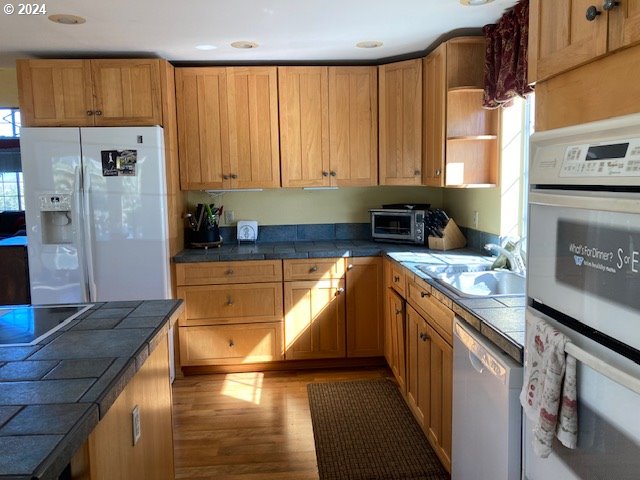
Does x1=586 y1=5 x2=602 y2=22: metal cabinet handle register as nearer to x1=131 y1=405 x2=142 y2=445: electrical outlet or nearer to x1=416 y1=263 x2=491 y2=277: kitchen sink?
x1=131 y1=405 x2=142 y2=445: electrical outlet

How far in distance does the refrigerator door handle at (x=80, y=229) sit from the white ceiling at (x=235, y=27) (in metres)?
Answer: 0.81

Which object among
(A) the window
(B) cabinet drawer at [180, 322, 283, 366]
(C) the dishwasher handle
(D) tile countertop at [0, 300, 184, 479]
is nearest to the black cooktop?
(D) tile countertop at [0, 300, 184, 479]

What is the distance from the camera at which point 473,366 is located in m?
1.75

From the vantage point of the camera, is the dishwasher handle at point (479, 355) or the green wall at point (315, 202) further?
the green wall at point (315, 202)

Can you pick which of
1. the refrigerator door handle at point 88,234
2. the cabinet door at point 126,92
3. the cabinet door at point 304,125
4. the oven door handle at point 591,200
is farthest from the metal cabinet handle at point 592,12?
the refrigerator door handle at point 88,234

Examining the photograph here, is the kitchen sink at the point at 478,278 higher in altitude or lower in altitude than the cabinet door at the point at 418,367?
higher

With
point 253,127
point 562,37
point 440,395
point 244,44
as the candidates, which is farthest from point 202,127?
point 562,37

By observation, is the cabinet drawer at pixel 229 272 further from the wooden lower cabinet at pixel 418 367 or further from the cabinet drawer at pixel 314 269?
the wooden lower cabinet at pixel 418 367

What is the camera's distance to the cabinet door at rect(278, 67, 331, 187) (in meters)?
3.66

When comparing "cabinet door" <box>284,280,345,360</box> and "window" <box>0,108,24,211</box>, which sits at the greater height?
"window" <box>0,108,24,211</box>

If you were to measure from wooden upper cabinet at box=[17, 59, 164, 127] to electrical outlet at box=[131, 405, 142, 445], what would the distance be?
2.32 m

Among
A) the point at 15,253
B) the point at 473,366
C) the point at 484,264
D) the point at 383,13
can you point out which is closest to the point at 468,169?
the point at 484,264

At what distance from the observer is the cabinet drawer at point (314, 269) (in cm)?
355

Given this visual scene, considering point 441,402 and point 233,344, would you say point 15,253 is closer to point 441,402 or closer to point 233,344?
point 233,344
